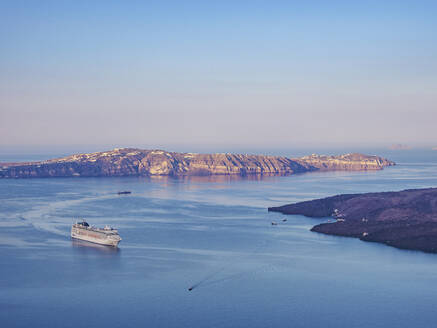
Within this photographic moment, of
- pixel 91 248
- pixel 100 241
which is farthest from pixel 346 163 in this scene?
pixel 91 248

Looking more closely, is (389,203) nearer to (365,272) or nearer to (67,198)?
(365,272)

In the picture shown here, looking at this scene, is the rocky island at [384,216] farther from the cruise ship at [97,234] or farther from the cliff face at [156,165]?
the cliff face at [156,165]

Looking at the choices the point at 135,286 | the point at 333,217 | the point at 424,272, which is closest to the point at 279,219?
the point at 333,217

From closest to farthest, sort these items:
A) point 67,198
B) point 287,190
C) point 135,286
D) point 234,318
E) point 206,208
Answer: point 234,318 → point 135,286 → point 206,208 → point 67,198 → point 287,190

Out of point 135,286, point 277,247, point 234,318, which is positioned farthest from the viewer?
point 277,247

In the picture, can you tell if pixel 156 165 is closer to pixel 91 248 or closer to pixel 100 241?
pixel 100 241

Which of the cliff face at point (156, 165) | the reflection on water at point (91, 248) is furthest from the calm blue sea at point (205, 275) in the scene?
the cliff face at point (156, 165)

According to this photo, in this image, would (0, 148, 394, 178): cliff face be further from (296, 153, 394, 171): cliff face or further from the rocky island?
the rocky island
